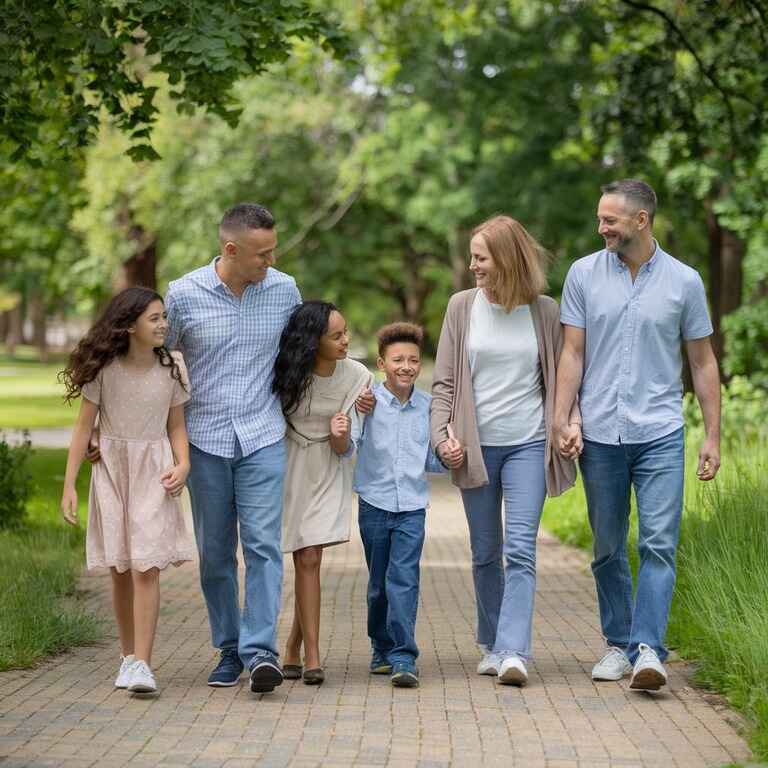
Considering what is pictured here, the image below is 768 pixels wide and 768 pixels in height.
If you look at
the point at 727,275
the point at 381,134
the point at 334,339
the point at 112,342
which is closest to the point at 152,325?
the point at 112,342

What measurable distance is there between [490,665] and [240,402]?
5.22 feet

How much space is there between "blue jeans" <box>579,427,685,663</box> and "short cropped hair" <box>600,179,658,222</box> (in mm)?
938

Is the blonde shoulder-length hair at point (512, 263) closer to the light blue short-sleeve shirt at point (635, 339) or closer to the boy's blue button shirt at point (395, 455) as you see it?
the light blue short-sleeve shirt at point (635, 339)

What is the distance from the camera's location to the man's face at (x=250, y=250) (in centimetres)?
636

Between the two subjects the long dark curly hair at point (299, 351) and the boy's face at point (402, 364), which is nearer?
the long dark curly hair at point (299, 351)

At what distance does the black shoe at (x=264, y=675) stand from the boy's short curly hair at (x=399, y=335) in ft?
4.79

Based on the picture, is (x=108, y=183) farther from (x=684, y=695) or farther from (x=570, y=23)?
(x=684, y=695)

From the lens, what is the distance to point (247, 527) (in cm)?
648

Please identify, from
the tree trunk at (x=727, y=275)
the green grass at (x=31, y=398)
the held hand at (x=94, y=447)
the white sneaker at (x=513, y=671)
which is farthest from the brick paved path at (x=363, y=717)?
the tree trunk at (x=727, y=275)

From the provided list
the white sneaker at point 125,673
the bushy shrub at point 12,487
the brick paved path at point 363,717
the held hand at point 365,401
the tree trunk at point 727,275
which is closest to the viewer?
the brick paved path at point 363,717

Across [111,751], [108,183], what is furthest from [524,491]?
[108,183]

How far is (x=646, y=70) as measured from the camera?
1566 centimetres

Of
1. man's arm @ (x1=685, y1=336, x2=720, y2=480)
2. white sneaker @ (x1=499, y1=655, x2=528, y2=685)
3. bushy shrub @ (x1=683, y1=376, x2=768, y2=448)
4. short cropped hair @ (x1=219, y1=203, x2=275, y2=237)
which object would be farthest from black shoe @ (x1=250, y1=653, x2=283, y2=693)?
bushy shrub @ (x1=683, y1=376, x2=768, y2=448)

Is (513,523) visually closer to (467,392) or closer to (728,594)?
(467,392)
